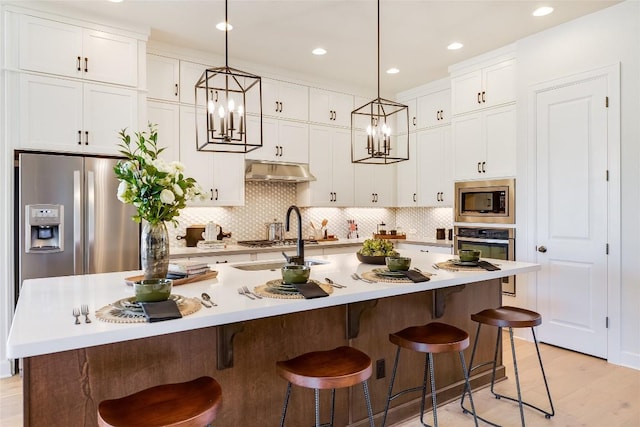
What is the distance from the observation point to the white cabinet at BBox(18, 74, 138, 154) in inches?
126

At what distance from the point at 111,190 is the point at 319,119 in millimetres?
2712

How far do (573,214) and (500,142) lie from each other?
1075 mm

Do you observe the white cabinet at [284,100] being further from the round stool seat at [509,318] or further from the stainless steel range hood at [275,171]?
the round stool seat at [509,318]

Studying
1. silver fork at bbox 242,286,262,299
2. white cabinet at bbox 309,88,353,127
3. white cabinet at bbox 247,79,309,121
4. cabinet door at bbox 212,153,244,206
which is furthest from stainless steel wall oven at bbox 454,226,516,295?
silver fork at bbox 242,286,262,299

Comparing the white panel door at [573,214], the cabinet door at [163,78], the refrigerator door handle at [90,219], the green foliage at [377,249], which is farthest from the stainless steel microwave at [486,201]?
the refrigerator door handle at [90,219]

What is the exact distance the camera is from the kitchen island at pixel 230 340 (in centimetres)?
140

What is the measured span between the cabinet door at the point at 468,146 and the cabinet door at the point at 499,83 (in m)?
0.23

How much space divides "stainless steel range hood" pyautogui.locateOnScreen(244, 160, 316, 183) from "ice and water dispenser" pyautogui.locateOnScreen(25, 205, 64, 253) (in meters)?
1.92

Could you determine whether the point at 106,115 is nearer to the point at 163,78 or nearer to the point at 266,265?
the point at 163,78

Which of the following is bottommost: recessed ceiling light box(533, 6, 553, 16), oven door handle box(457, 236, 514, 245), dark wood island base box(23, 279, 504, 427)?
dark wood island base box(23, 279, 504, 427)

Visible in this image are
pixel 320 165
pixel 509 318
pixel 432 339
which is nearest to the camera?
pixel 432 339

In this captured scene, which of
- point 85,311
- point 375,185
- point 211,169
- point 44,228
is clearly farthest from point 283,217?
point 85,311

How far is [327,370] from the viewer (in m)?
1.63

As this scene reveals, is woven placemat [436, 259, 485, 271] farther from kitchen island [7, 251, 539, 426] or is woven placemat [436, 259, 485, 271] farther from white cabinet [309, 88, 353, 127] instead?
white cabinet [309, 88, 353, 127]
